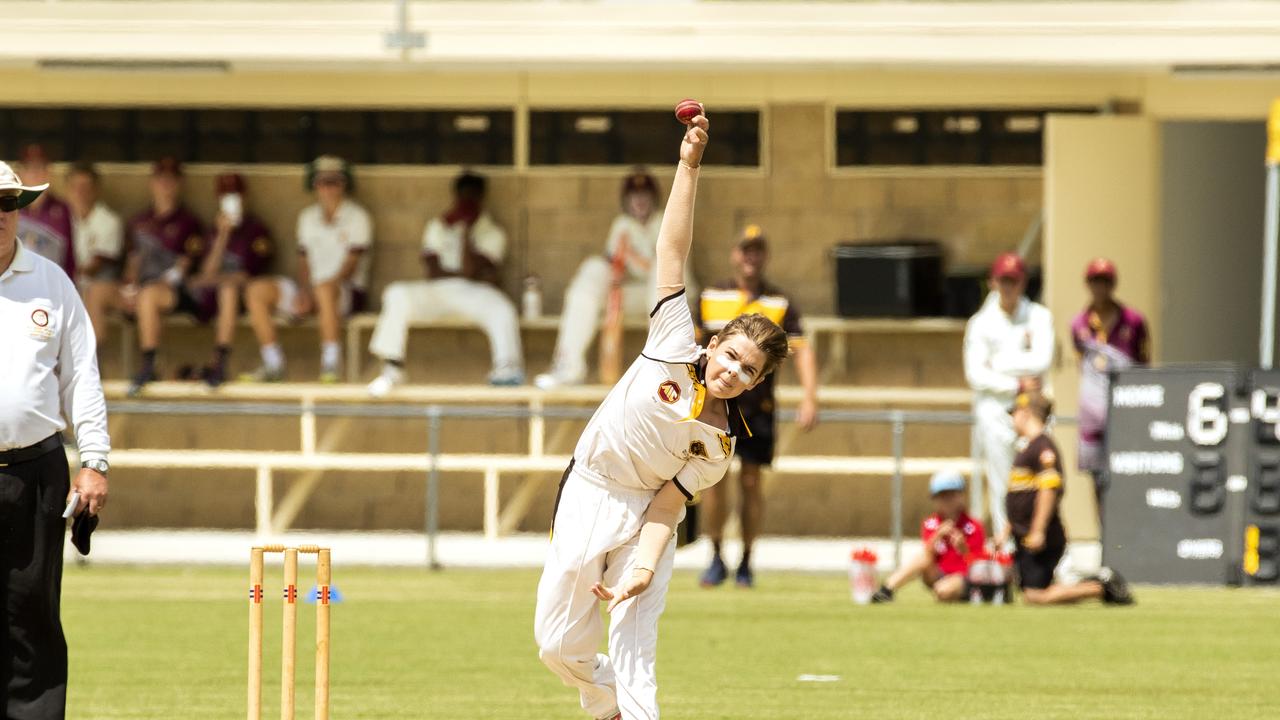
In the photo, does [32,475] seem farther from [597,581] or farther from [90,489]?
[597,581]

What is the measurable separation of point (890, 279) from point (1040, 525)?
13.7 ft

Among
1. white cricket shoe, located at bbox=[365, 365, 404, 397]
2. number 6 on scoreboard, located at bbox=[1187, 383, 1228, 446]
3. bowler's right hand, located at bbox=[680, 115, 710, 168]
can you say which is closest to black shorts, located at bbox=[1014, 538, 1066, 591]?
number 6 on scoreboard, located at bbox=[1187, 383, 1228, 446]

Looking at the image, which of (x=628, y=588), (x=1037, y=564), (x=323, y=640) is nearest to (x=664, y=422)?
(x=628, y=588)

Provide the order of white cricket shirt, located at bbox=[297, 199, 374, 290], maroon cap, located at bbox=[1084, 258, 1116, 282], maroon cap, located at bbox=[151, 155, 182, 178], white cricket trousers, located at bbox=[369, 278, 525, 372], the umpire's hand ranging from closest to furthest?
the umpire's hand < maroon cap, located at bbox=[1084, 258, 1116, 282] < white cricket trousers, located at bbox=[369, 278, 525, 372] < white cricket shirt, located at bbox=[297, 199, 374, 290] < maroon cap, located at bbox=[151, 155, 182, 178]

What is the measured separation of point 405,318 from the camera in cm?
1734

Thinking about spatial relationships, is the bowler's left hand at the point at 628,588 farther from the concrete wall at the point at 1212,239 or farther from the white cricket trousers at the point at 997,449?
the concrete wall at the point at 1212,239

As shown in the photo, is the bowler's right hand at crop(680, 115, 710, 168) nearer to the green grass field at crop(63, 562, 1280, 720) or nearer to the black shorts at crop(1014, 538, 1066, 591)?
the green grass field at crop(63, 562, 1280, 720)

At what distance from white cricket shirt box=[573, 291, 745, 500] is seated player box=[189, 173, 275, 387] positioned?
1059 centimetres

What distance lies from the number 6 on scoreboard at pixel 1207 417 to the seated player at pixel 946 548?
1653 mm

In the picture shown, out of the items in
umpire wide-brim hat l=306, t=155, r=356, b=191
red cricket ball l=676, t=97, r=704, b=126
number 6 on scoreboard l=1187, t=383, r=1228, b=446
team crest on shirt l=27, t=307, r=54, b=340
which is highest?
umpire wide-brim hat l=306, t=155, r=356, b=191

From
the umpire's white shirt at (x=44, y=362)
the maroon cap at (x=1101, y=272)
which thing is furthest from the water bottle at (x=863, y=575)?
the umpire's white shirt at (x=44, y=362)

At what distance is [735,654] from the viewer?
11109 millimetres

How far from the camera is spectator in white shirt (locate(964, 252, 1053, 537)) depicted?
15.0 meters

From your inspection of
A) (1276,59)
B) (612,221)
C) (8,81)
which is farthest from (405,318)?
(1276,59)
